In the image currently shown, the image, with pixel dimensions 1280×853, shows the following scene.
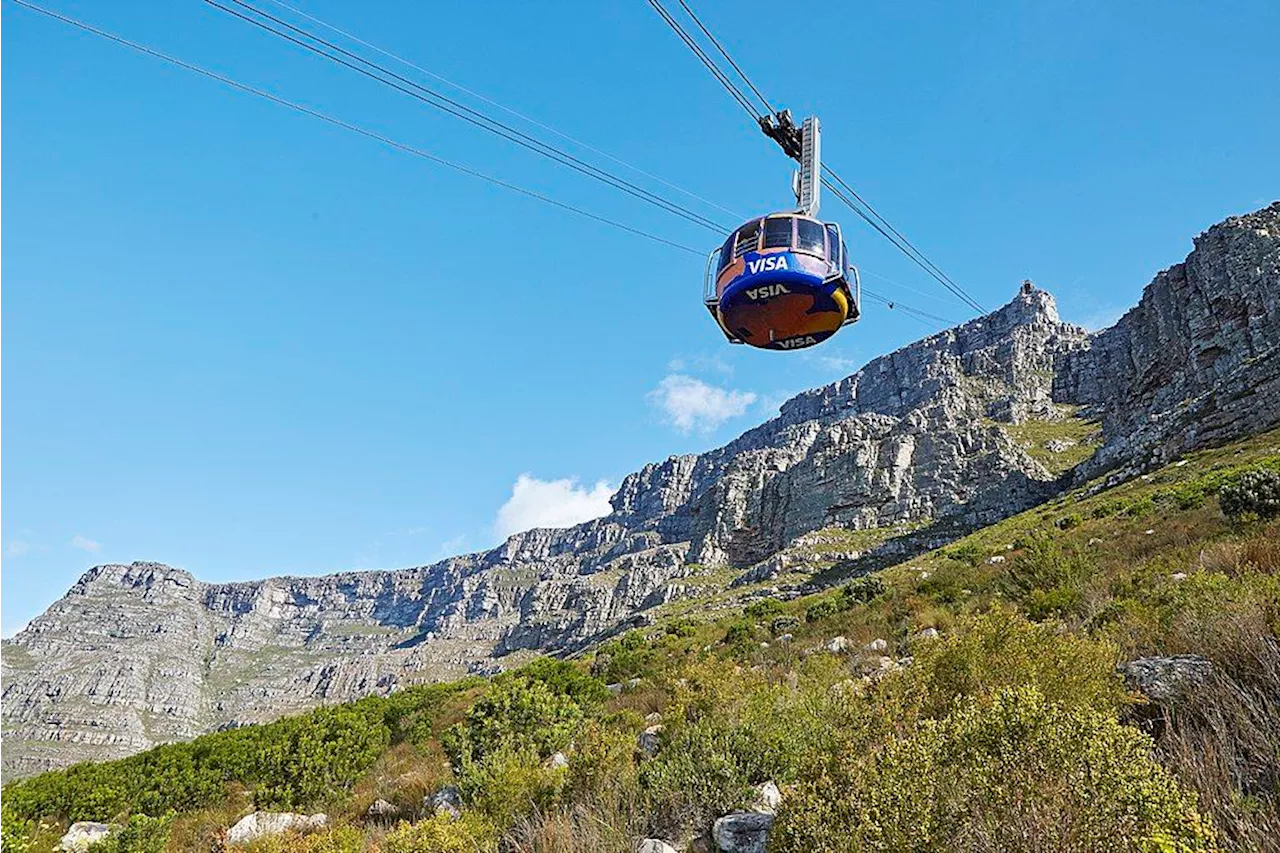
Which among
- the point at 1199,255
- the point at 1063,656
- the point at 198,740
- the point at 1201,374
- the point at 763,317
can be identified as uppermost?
the point at 1199,255

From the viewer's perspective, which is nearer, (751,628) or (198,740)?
(198,740)

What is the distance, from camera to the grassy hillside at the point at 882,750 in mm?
3148

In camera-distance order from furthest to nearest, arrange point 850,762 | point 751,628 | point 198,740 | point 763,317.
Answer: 1. point 751,628
2. point 198,740
3. point 763,317
4. point 850,762

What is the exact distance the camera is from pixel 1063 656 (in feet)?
18.2

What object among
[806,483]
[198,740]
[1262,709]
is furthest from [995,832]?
[806,483]

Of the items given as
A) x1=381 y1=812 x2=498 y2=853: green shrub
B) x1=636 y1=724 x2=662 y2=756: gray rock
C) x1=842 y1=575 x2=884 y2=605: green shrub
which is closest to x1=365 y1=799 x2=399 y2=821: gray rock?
x1=636 y1=724 x2=662 y2=756: gray rock

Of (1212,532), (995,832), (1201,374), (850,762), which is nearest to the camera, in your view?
(995,832)

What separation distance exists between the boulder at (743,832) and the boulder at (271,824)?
247 inches

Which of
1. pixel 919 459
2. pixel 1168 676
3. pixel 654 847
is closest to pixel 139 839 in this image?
pixel 654 847

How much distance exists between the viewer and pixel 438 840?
5.10m

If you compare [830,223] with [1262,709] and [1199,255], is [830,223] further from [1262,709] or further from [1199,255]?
[1199,255]

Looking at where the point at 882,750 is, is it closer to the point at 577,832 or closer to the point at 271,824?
the point at 577,832

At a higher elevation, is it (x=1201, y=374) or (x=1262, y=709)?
(x=1201, y=374)

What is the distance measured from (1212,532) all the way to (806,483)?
11208 centimetres
